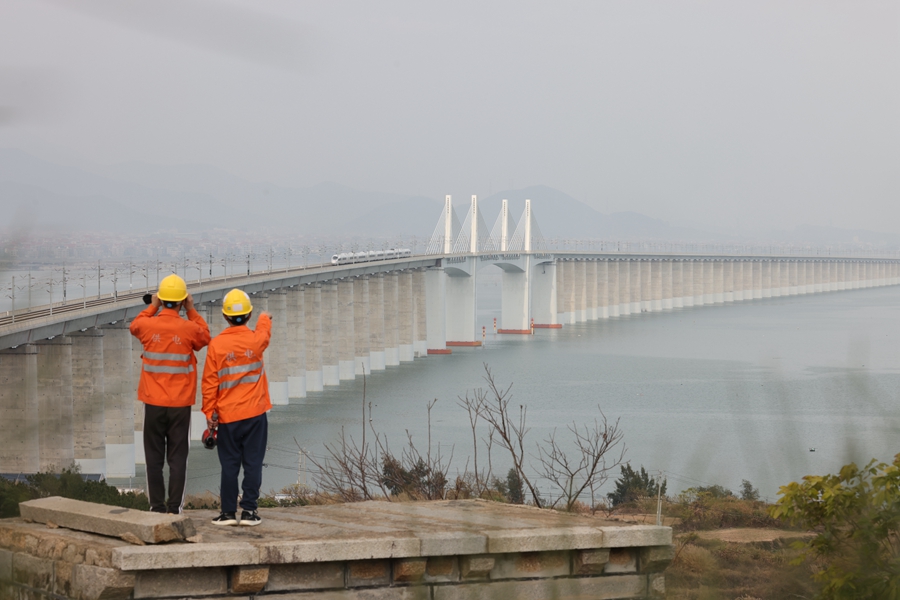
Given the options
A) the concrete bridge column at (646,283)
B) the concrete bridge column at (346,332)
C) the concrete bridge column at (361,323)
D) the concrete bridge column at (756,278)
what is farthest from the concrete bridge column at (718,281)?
the concrete bridge column at (346,332)

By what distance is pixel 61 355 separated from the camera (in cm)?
3375

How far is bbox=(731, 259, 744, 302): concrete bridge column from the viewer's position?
148m

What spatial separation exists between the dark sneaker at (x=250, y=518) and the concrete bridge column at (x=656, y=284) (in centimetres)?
12775

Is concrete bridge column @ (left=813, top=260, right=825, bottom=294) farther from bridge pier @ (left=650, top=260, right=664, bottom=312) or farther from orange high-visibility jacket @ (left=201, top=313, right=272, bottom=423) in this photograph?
orange high-visibility jacket @ (left=201, top=313, right=272, bottom=423)

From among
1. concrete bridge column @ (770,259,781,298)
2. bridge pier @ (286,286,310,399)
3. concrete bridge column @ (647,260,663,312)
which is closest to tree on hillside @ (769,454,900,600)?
bridge pier @ (286,286,310,399)

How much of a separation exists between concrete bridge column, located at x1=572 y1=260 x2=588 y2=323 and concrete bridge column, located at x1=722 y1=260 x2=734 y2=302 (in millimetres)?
39286

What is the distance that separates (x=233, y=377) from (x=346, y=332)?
60.9 m

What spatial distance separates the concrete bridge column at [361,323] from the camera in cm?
6769

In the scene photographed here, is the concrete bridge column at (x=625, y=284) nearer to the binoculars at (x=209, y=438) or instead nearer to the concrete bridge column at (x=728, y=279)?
the concrete bridge column at (x=728, y=279)

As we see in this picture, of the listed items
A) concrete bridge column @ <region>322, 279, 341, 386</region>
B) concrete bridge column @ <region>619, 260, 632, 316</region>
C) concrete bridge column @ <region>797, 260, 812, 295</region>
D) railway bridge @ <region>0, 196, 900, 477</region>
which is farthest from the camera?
concrete bridge column @ <region>797, 260, 812, 295</region>

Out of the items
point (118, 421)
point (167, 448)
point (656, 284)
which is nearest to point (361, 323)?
point (118, 421)

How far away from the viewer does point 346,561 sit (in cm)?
499

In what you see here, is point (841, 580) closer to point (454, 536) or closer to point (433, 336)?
point (454, 536)

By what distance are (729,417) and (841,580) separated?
131ft
